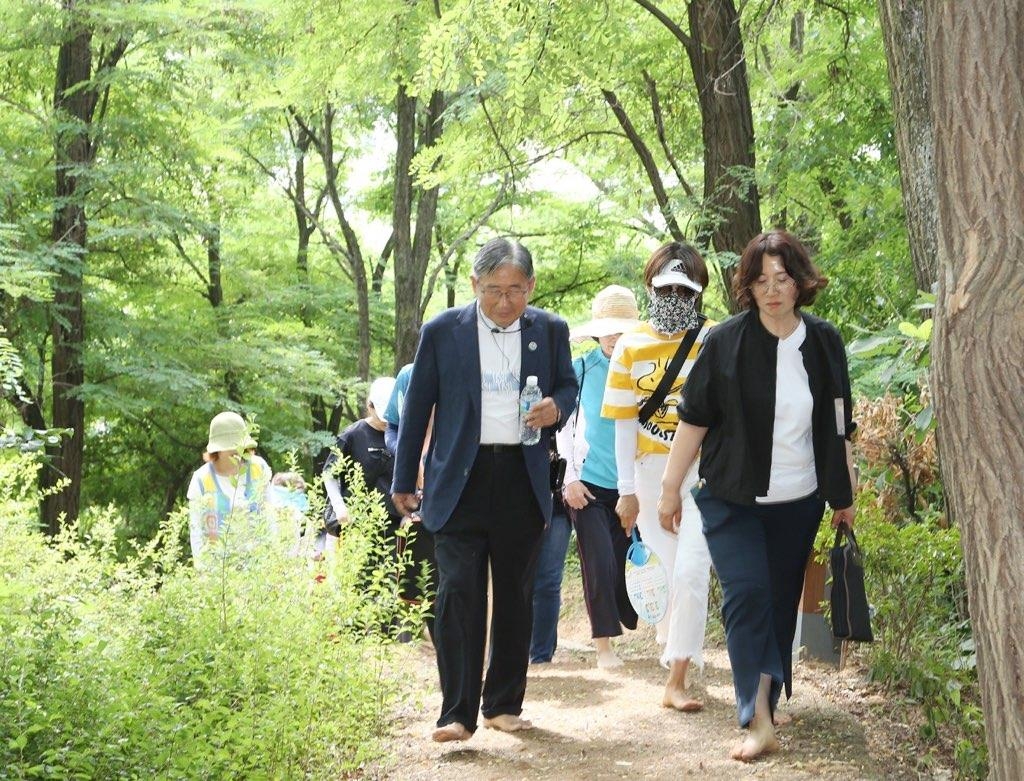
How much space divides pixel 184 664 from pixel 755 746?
218 centimetres

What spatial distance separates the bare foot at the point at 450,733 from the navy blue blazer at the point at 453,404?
808mm

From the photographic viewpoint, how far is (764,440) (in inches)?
211

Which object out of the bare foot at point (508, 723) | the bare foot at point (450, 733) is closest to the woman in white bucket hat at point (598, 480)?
the bare foot at point (508, 723)

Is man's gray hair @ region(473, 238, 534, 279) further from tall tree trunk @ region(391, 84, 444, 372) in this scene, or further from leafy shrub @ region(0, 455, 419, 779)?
tall tree trunk @ region(391, 84, 444, 372)

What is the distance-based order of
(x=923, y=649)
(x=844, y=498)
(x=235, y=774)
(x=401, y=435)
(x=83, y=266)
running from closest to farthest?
(x=235, y=774), (x=844, y=498), (x=401, y=435), (x=923, y=649), (x=83, y=266)

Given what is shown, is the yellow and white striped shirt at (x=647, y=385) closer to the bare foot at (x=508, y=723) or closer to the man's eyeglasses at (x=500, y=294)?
the man's eyeglasses at (x=500, y=294)

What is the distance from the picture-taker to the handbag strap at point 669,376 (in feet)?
21.4

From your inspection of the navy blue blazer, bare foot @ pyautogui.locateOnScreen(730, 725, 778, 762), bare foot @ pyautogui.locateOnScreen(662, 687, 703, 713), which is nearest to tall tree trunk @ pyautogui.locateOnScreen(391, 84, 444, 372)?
bare foot @ pyautogui.locateOnScreen(662, 687, 703, 713)

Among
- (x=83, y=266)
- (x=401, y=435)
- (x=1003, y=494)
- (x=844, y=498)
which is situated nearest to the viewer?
(x=1003, y=494)

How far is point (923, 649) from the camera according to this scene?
6438 millimetres

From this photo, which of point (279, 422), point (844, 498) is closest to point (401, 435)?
point (844, 498)

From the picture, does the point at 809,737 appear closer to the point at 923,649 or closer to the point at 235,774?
the point at 923,649

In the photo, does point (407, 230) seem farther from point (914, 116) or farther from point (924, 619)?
point (924, 619)

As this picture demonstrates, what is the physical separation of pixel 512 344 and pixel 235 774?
2.04 meters
